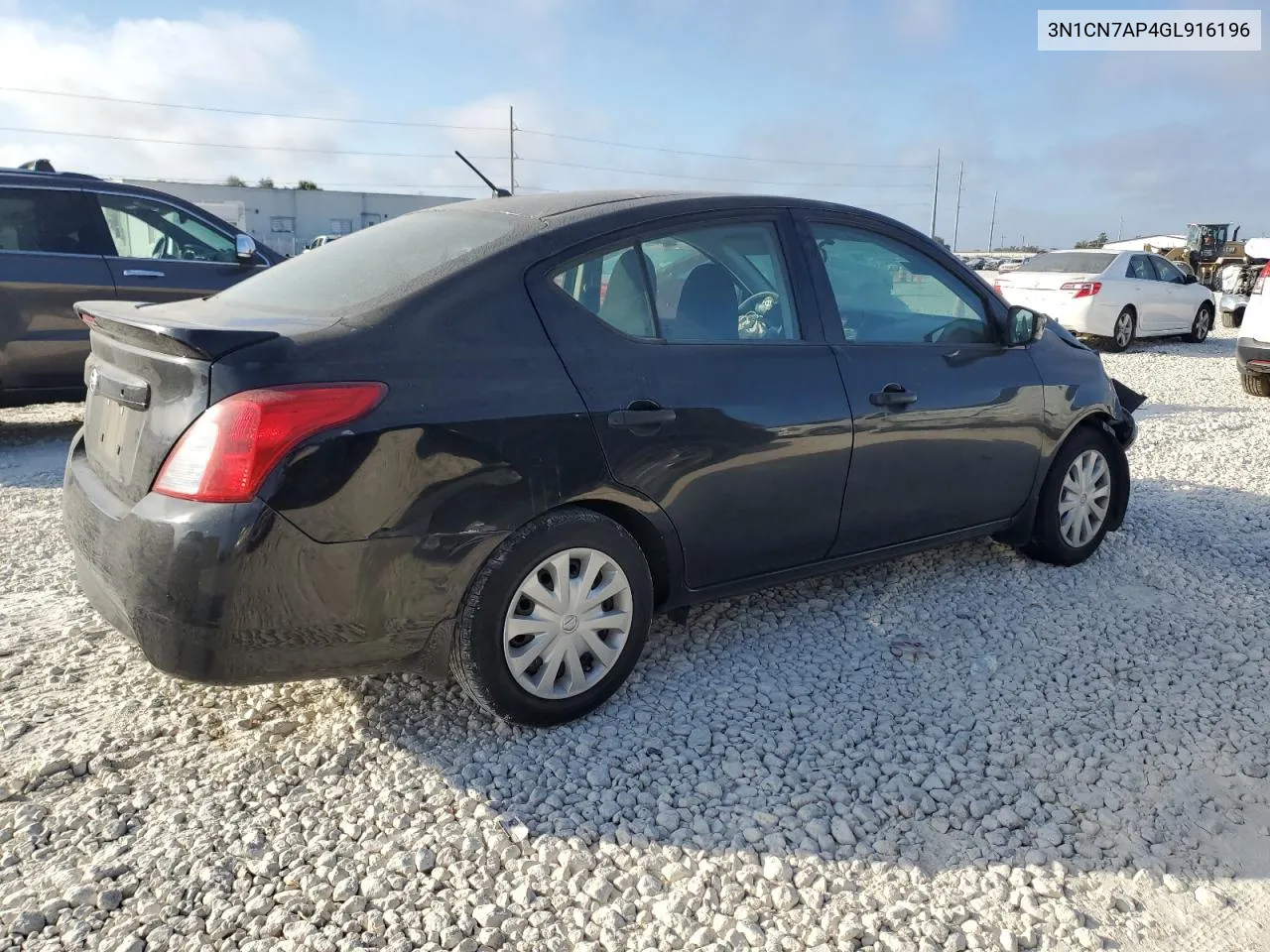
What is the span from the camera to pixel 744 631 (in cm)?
389

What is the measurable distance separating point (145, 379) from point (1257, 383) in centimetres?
1112

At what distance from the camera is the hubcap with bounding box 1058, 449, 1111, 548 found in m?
4.57

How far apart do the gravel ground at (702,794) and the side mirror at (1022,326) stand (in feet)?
3.82

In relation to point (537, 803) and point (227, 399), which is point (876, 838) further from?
point (227, 399)

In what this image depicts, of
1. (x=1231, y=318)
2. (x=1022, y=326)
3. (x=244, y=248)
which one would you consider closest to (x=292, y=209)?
(x=1231, y=318)

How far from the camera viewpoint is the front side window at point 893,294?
378cm

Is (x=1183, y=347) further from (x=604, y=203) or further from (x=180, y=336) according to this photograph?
(x=180, y=336)

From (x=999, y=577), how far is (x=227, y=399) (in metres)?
3.47

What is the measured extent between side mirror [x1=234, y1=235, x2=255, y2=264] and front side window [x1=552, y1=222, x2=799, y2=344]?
5339mm

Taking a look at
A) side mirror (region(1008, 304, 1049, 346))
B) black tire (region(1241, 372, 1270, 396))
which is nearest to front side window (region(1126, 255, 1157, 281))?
black tire (region(1241, 372, 1270, 396))

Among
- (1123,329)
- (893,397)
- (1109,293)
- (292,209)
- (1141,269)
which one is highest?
(292,209)

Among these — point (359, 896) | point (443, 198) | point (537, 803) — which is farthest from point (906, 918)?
point (443, 198)

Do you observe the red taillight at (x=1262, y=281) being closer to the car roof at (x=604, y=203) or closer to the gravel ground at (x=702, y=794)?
the gravel ground at (x=702, y=794)

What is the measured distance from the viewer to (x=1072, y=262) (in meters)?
14.7
